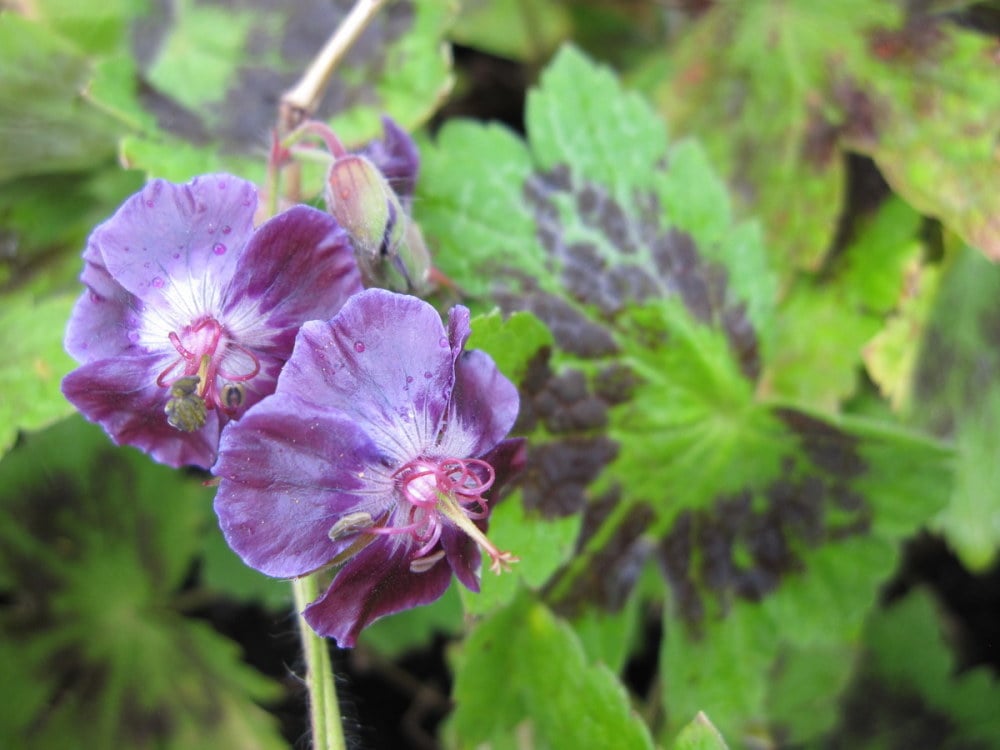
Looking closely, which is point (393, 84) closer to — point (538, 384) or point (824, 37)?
point (538, 384)

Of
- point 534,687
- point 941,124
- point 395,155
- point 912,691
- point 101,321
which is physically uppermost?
point 941,124

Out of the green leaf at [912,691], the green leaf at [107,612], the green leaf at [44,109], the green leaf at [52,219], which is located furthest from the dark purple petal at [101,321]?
the green leaf at [912,691]

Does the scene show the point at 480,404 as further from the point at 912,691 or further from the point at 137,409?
the point at 912,691

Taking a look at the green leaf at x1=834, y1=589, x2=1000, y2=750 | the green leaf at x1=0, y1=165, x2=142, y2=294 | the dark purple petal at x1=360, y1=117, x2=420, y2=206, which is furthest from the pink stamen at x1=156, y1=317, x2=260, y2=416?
the green leaf at x1=834, y1=589, x2=1000, y2=750

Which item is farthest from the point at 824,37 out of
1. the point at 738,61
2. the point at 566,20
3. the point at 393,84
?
the point at 393,84

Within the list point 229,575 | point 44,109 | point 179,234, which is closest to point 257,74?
point 44,109

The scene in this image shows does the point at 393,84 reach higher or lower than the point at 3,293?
higher
